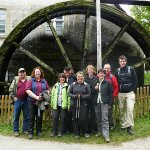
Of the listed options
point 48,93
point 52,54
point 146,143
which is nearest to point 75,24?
point 52,54

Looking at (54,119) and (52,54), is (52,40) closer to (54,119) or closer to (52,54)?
(52,54)

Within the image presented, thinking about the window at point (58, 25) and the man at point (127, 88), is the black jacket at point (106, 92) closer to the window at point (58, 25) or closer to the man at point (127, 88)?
the man at point (127, 88)

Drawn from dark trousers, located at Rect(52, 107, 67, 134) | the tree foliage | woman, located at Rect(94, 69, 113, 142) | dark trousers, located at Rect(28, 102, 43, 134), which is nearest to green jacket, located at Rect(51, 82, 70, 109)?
dark trousers, located at Rect(52, 107, 67, 134)

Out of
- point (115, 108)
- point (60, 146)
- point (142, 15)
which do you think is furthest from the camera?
point (142, 15)

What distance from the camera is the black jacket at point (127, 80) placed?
8367 millimetres

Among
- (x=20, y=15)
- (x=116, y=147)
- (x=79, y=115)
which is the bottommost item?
(x=116, y=147)

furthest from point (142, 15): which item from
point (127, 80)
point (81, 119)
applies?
point (81, 119)

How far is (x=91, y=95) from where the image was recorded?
8320mm

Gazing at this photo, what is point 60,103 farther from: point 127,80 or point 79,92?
Result: point 127,80

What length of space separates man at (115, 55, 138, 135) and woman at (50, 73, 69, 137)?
50.7 inches

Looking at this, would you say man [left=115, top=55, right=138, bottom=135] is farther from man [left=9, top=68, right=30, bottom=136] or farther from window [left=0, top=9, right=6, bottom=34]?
window [left=0, top=9, right=6, bottom=34]

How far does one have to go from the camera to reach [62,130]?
8.45 metres

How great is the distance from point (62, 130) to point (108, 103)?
1.28 m

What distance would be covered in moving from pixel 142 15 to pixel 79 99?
17.1 m
